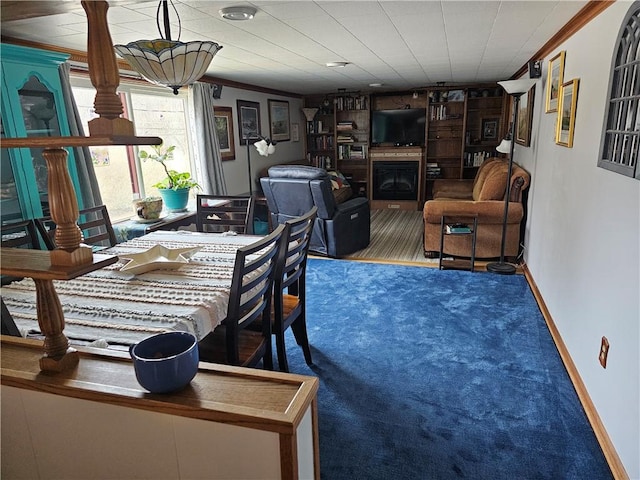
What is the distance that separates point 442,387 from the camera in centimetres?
234

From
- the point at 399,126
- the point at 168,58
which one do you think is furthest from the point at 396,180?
the point at 168,58

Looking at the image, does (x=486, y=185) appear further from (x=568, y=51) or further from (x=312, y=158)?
(x=312, y=158)

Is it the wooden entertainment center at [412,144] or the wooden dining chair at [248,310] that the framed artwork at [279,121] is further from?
the wooden dining chair at [248,310]

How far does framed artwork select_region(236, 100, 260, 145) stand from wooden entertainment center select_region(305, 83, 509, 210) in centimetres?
208

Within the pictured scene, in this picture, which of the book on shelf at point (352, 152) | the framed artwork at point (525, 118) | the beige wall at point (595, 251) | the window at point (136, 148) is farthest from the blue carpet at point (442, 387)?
the book on shelf at point (352, 152)

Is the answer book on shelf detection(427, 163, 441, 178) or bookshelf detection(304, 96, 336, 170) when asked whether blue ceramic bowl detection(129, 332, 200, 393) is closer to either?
book on shelf detection(427, 163, 441, 178)

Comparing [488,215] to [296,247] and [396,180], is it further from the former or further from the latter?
[396,180]

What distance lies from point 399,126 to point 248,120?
2.89 metres

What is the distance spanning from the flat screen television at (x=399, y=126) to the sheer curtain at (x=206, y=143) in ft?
11.7

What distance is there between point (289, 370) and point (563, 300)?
1.78 meters

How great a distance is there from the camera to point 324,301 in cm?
353

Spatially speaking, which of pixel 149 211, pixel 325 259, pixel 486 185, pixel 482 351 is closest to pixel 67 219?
pixel 482 351

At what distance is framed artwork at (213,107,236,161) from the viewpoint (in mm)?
5199

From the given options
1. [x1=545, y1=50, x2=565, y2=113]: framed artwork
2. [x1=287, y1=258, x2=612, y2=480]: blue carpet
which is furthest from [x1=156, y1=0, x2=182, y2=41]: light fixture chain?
[x1=545, y1=50, x2=565, y2=113]: framed artwork
